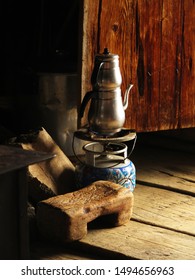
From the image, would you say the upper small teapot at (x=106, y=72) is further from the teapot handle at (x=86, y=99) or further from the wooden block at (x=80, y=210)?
the wooden block at (x=80, y=210)

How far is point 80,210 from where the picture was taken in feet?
7.30

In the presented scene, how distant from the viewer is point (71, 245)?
7.41 feet

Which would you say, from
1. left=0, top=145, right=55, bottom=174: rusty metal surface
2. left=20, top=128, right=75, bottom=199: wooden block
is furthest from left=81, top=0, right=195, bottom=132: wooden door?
left=0, top=145, right=55, bottom=174: rusty metal surface

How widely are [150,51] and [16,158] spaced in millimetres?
1337

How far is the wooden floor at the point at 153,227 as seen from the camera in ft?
7.18

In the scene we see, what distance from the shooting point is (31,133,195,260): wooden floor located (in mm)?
2189

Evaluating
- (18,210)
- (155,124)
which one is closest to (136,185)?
(155,124)

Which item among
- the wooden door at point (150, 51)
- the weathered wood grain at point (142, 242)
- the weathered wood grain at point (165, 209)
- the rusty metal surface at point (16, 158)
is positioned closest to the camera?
the rusty metal surface at point (16, 158)

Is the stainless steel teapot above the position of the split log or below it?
above

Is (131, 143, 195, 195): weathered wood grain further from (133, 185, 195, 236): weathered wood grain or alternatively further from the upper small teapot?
the upper small teapot

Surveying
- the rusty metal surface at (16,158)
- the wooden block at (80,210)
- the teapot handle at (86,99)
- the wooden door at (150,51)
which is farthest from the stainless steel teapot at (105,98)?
the rusty metal surface at (16,158)

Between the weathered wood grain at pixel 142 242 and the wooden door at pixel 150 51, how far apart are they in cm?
67

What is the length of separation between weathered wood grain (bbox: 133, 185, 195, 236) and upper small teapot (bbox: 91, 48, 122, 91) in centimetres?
51

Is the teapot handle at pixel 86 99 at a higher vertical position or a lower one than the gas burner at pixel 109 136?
higher
